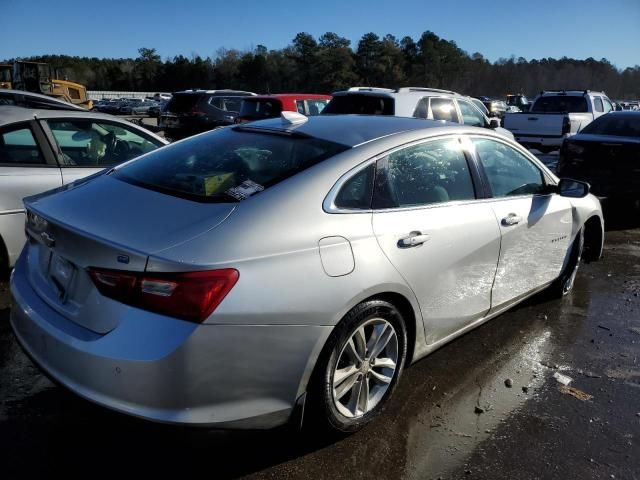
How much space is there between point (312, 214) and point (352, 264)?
0.29 meters

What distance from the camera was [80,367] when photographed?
7.20 ft

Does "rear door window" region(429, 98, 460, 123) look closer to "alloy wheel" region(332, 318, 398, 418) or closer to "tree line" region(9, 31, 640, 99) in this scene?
"alloy wheel" region(332, 318, 398, 418)

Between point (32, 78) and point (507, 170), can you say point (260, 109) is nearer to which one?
point (507, 170)

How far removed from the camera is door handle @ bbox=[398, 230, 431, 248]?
111 inches

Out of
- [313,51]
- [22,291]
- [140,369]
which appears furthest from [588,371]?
[313,51]

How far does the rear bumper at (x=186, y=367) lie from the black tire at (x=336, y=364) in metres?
0.09

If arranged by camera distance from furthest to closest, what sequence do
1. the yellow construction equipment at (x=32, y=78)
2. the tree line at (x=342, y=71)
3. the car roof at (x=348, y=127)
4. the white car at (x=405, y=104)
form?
1. the tree line at (x=342, y=71)
2. the yellow construction equipment at (x=32, y=78)
3. the white car at (x=405, y=104)
4. the car roof at (x=348, y=127)

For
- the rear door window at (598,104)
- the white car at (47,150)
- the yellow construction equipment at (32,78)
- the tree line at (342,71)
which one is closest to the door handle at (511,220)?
the white car at (47,150)

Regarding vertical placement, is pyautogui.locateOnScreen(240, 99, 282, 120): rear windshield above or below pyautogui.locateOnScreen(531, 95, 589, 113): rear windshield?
below

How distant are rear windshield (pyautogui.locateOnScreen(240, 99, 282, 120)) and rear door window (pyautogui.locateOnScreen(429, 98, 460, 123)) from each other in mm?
3775

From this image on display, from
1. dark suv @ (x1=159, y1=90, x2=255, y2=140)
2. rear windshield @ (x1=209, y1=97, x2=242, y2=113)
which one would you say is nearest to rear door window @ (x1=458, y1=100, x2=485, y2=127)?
dark suv @ (x1=159, y1=90, x2=255, y2=140)

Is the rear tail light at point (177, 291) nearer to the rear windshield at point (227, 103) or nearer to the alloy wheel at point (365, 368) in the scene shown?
the alloy wheel at point (365, 368)

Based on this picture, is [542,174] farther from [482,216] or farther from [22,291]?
[22,291]

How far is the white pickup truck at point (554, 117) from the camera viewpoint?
1327 cm
